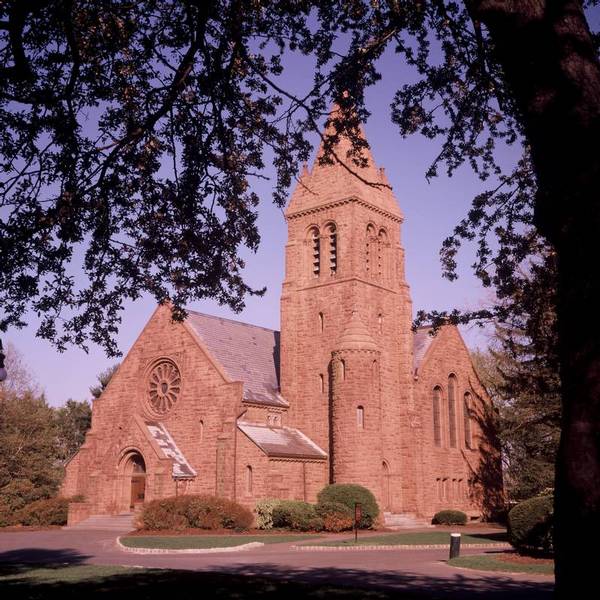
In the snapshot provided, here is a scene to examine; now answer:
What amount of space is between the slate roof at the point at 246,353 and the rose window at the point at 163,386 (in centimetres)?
282

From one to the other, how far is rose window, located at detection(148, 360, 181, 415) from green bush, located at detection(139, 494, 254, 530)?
9.34 meters

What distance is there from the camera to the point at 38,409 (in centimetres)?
4722

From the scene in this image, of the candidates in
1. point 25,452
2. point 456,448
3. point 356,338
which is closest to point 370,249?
point 356,338

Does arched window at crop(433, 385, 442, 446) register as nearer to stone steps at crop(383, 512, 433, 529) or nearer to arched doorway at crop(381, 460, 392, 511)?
arched doorway at crop(381, 460, 392, 511)

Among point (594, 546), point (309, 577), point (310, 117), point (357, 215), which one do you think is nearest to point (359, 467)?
point (357, 215)

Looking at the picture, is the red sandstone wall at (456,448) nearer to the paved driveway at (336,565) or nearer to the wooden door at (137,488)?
the wooden door at (137,488)

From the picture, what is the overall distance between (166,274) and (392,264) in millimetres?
30307

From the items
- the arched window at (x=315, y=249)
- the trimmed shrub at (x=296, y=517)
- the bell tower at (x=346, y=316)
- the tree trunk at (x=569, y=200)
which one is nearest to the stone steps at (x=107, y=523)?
the trimmed shrub at (x=296, y=517)

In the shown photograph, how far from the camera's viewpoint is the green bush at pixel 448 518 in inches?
1535

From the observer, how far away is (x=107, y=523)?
35500 millimetres

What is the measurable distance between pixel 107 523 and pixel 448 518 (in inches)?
736

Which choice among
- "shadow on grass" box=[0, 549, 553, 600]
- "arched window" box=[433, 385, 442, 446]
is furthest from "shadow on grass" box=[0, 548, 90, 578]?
"arched window" box=[433, 385, 442, 446]

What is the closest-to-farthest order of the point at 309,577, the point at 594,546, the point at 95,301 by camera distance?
the point at 594,546, the point at 95,301, the point at 309,577

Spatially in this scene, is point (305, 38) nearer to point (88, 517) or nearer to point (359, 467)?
point (359, 467)
